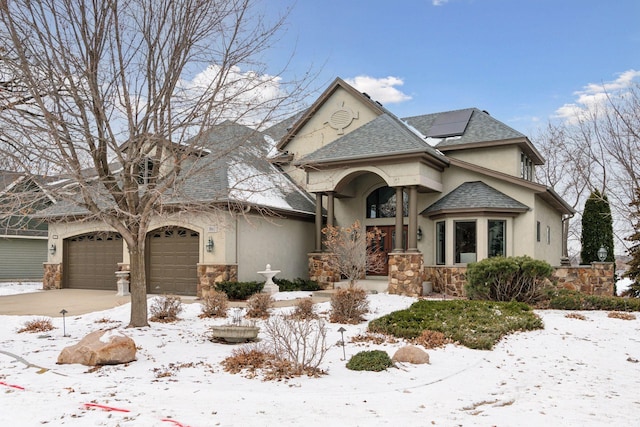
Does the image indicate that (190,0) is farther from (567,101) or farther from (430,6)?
(567,101)

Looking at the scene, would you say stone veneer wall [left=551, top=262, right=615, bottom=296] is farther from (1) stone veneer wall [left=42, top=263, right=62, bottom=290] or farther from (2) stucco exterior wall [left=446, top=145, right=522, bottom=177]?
(1) stone veneer wall [left=42, top=263, right=62, bottom=290]

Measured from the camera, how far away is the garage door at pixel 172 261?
17.3 metres

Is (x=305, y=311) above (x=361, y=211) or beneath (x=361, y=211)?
beneath

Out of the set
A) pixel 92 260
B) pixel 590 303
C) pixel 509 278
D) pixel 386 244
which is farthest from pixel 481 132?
pixel 92 260

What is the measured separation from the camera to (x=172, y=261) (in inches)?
697

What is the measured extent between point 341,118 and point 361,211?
385cm

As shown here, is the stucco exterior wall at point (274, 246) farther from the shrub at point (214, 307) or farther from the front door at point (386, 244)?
the shrub at point (214, 307)

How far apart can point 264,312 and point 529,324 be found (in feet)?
18.4

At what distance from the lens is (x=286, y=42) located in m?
9.36

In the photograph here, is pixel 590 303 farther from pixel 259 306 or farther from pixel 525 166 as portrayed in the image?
pixel 259 306

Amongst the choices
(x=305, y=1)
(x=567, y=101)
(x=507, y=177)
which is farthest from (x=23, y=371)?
(x=567, y=101)

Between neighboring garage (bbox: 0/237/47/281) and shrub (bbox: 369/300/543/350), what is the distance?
69.5 ft

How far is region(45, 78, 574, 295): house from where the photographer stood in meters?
16.9

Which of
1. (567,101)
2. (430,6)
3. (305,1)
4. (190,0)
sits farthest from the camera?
(567,101)
